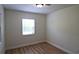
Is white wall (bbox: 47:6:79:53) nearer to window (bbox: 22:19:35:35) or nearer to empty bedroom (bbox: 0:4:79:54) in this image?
empty bedroom (bbox: 0:4:79:54)

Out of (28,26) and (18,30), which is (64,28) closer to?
(28,26)

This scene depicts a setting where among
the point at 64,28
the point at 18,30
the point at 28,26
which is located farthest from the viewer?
the point at 64,28

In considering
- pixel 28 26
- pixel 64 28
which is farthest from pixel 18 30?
pixel 64 28

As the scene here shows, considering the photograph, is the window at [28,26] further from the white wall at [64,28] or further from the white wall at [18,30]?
the white wall at [64,28]

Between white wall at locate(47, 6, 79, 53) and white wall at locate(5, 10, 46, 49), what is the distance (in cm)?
19

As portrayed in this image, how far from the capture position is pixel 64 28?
5.80 feet

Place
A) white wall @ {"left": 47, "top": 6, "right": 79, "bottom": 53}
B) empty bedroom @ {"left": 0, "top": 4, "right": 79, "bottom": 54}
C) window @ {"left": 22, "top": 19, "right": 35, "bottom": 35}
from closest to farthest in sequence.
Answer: empty bedroom @ {"left": 0, "top": 4, "right": 79, "bottom": 54} → window @ {"left": 22, "top": 19, "right": 35, "bottom": 35} → white wall @ {"left": 47, "top": 6, "right": 79, "bottom": 53}

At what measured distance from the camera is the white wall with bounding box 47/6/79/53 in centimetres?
159

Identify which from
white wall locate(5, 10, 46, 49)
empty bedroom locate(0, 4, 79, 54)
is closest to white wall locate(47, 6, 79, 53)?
empty bedroom locate(0, 4, 79, 54)

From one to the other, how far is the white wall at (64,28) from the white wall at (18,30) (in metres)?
0.19

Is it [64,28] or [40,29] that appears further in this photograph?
[64,28]

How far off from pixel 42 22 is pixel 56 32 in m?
0.45

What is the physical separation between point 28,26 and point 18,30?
24 cm

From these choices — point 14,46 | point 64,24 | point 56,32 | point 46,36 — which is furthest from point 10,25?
point 64,24
